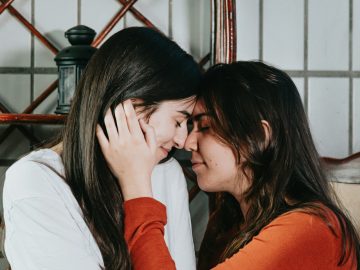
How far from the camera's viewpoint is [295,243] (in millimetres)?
914

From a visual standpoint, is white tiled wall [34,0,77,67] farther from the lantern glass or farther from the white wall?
the white wall

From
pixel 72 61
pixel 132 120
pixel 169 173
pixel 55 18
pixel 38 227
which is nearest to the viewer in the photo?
pixel 38 227

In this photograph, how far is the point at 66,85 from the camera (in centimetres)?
139

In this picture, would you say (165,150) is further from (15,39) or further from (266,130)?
(15,39)

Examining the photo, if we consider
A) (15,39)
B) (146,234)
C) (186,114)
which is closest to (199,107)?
(186,114)

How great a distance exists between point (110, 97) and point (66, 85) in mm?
504

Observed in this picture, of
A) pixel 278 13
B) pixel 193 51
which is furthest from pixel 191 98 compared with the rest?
pixel 278 13

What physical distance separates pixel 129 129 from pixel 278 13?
0.83 metres

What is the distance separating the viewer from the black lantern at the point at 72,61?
137cm

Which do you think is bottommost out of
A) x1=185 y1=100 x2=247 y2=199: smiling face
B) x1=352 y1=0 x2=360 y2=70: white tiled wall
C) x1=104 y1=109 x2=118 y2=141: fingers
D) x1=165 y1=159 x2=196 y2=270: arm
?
x1=165 y1=159 x2=196 y2=270: arm

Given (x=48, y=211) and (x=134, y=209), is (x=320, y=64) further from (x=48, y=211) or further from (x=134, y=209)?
(x=48, y=211)

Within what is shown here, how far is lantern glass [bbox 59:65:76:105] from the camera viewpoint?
138cm

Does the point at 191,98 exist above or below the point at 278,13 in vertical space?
below

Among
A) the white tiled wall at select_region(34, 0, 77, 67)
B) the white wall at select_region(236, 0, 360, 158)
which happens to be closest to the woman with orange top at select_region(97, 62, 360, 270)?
the white wall at select_region(236, 0, 360, 158)
